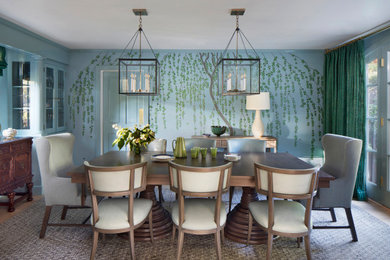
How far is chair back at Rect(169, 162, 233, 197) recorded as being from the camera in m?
2.18

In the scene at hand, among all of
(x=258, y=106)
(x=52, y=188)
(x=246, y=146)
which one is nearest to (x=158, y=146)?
(x=246, y=146)

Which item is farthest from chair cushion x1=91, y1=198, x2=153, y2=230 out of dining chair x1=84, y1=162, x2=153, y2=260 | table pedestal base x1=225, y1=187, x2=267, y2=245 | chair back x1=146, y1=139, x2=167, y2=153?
chair back x1=146, y1=139, x2=167, y2=153

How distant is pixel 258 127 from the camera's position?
16.5 feet

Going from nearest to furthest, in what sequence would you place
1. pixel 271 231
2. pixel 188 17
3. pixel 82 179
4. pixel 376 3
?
pixel 271 231 → pixel 82 179 → pixel 376 3 → pixel 188 17

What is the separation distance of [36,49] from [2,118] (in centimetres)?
114

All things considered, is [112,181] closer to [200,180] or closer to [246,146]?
[200,180]

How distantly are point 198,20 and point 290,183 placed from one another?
7.84 feet

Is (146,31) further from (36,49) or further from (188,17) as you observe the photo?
(36,49)

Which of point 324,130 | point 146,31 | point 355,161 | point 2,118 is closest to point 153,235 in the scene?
point 355,161

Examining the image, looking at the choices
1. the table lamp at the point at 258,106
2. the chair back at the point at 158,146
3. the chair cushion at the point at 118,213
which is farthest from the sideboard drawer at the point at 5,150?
the table lamp at the point at 258,106

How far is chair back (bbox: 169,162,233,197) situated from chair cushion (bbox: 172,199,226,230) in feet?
0.71

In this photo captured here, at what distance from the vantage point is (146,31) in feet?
13.6

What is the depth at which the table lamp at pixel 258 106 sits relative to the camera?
193 inches

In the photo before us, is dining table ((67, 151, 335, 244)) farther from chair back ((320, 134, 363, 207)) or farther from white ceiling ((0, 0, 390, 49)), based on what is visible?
white ceiling ((0, 0, 390, 49))
